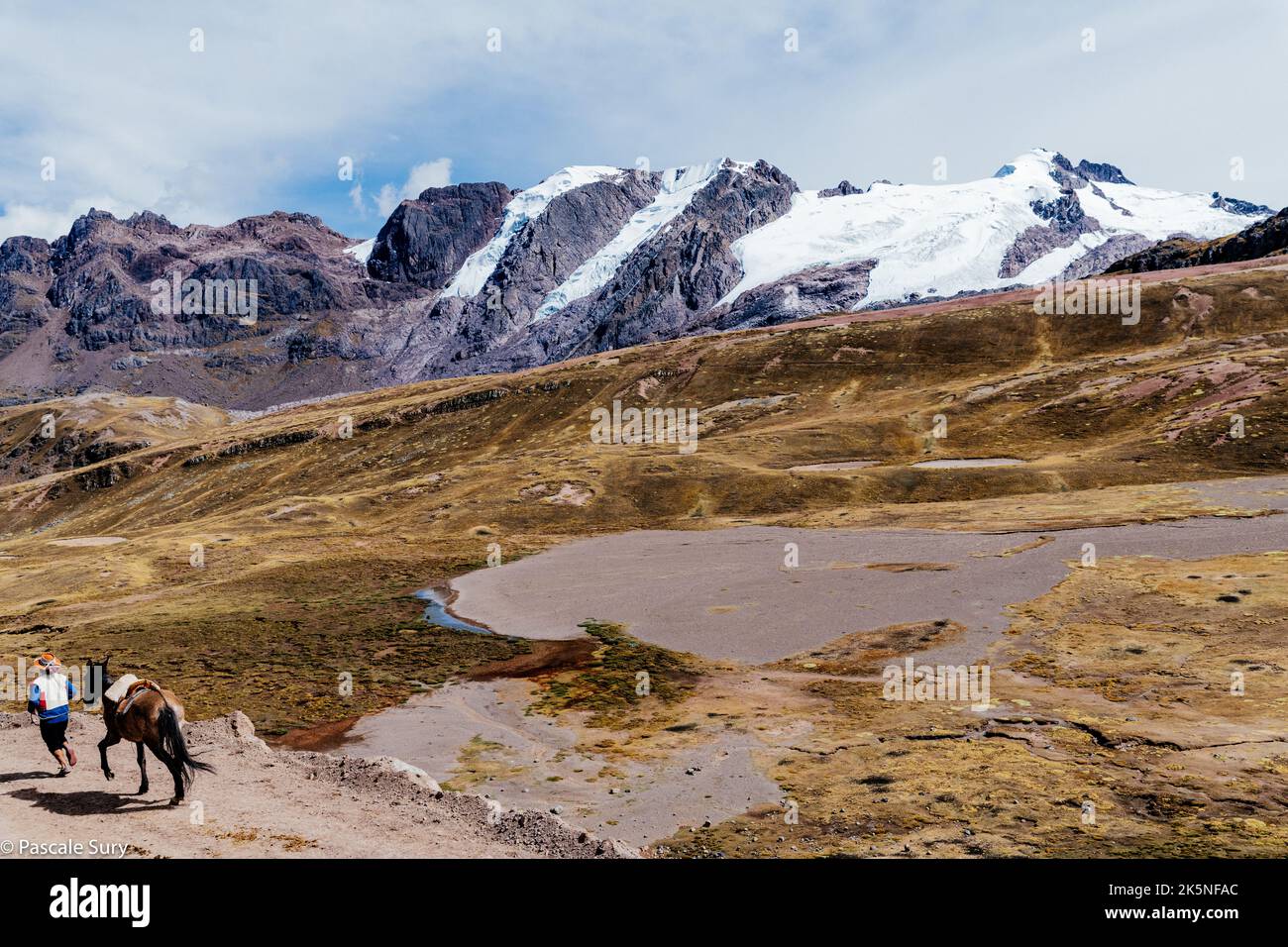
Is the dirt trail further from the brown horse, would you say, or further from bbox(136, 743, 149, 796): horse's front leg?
the brown horse

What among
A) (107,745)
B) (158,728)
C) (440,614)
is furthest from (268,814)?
(440,614)

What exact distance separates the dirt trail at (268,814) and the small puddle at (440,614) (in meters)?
23.6

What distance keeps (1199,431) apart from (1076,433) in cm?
1440

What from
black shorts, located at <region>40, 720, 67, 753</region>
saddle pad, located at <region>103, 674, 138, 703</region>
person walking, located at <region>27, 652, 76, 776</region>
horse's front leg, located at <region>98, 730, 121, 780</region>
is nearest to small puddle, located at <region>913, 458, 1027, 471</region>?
saddle pad, located at <region>103, 674, 138, 703</region>

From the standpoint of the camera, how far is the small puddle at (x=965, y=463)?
90.8m

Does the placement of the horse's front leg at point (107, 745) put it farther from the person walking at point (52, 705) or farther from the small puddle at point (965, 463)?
the small puddle at point (965, 463)

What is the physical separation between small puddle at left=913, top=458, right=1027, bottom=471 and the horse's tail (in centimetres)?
8380

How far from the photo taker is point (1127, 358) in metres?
120

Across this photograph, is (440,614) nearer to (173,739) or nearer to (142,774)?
(142,774)

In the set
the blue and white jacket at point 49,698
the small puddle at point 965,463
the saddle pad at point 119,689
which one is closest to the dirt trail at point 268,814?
the blue and white jacket at point 49,698

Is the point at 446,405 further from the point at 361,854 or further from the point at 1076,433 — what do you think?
the point at 361,854

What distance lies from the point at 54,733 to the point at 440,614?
101 ft

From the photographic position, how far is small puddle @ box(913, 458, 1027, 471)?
3573 inches
